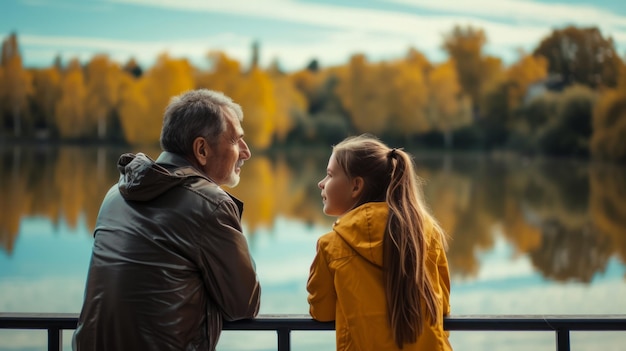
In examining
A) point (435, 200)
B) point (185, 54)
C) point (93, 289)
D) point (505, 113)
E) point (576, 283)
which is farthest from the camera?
point (185, 54)

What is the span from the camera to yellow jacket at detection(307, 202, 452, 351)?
1372 mm

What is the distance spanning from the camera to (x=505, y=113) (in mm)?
40156

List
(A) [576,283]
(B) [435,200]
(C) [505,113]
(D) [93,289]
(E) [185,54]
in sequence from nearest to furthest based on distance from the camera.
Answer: (D) [93,289] → (A) [576,283] → (C) [505,113] → (B) [435,200] → (E) [185,54]

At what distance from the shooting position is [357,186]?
1.48 meters

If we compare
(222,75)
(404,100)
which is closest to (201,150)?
(404,100)

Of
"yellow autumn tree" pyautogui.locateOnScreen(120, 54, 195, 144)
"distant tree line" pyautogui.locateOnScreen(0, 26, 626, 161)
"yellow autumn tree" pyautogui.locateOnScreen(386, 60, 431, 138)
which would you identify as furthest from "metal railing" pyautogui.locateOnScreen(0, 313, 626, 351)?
"yellow autumn tree" pyautogui.locateOnScreen(386, 60, 431, 138)

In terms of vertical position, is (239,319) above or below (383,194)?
below

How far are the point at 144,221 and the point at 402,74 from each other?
44.1 m

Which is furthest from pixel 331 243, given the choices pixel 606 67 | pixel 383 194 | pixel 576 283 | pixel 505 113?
pixel 606 67

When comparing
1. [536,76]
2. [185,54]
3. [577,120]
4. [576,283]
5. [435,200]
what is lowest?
[576,283]

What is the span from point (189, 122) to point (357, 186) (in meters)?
0.37

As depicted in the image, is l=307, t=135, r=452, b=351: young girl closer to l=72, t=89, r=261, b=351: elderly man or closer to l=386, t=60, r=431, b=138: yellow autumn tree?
l=72, t=89, r=261, b=351: elderly man

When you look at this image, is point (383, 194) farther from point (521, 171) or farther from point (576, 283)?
point (521, 171)

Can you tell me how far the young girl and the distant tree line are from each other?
3499 centimetres
